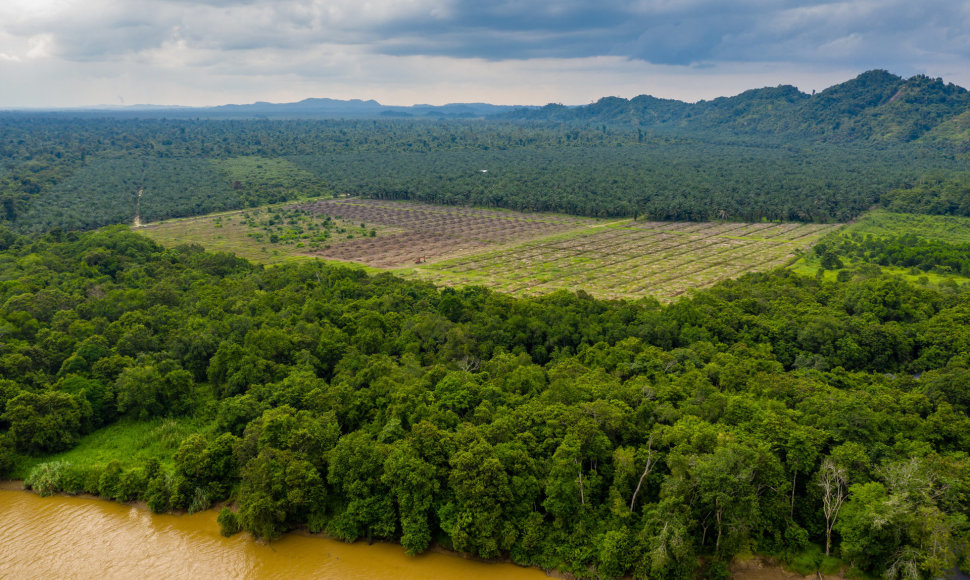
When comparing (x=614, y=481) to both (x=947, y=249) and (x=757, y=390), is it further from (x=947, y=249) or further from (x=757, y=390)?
(x=947, y=249)

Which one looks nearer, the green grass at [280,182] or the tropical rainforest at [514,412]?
the tropical rainforest at [514,412]

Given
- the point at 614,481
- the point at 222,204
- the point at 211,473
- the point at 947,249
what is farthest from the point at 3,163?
the point at 947,249

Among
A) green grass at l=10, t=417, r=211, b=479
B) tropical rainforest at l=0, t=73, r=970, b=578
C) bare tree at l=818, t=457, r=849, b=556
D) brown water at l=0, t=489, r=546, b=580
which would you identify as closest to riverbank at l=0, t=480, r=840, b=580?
brown water at l=0, t=489, r=546, b=580

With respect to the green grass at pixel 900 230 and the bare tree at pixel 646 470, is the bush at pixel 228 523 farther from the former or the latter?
the green grass at pixel 900 230

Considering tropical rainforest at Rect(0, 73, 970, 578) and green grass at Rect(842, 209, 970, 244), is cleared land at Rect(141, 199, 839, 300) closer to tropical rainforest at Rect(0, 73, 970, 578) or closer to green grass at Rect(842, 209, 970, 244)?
green grass at Rect(842, 209, 970, 244)

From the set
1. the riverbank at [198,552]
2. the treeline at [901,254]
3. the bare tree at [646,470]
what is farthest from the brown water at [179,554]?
the treeline at [901,254]

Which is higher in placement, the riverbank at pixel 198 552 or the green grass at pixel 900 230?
the green grass at pixel 900 230

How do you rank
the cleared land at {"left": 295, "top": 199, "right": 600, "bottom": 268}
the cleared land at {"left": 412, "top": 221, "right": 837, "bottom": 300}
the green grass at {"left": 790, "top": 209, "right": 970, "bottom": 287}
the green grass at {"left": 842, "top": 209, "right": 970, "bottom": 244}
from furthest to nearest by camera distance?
the green grass at {"left": 842, "top": 209, "right": 970, "bottom": 244} < the cleared land at {"left": 295, "top": 199, "right": 600, "bottom": 268} < the green grass at {"left": 790, "top": 209, "right": 970, "bottom": 287} < the cleared land at {"left": 412, "top": 221, "right": 837, "bottom": 300}
